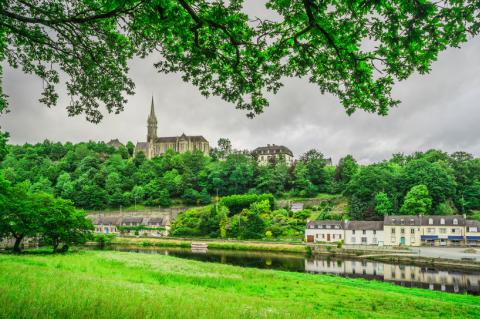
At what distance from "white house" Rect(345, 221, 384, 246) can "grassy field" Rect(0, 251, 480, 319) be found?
34.1 m

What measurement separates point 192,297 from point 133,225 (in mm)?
71225

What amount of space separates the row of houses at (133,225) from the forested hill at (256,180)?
1164 centimetres

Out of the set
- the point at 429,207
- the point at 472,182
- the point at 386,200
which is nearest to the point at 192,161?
the point at 386,200

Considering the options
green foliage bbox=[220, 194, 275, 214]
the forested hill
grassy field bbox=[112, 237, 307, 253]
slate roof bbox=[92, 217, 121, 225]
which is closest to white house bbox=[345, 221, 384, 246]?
the forested hill

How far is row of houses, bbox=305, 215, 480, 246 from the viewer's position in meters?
54.1

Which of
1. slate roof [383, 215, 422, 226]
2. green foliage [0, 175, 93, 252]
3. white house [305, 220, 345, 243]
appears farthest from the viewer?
white house [305, 220, 345, 243]

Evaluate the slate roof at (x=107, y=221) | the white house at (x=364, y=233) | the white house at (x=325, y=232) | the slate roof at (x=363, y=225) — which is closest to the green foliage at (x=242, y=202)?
the white house at (x=325, y=232)

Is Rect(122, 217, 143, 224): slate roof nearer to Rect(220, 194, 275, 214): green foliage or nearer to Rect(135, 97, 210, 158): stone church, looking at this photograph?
Rect(220, 194, 275, 214): green foliage

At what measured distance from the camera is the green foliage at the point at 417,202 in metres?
61.0

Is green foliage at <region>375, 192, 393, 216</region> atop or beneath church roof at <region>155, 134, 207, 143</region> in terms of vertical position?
beneath

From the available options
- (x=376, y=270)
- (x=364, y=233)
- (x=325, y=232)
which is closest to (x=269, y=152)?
(x=325, y=232)

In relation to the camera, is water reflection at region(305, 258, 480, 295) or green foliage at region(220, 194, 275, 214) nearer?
water reflection at region(305, 258, 480, 295)

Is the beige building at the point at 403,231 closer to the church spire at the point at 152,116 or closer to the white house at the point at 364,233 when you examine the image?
the white house at the point at 364,233

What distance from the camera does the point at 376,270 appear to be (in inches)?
1347
